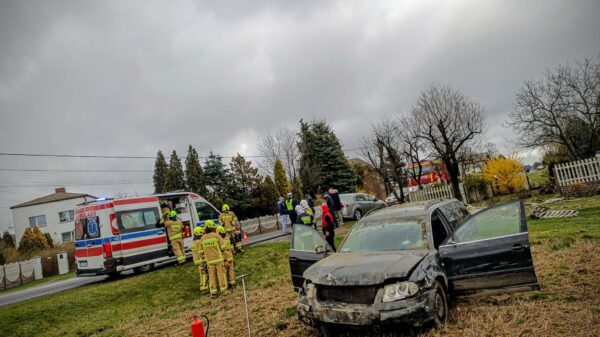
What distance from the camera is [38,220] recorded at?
4650 centimetres

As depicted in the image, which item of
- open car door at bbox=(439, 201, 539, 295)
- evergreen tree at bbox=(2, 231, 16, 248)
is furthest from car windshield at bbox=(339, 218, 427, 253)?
evergreen tree at bbox=(2, 231, 16, 248)

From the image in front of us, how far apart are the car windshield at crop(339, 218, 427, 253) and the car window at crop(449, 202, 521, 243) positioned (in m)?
0.46

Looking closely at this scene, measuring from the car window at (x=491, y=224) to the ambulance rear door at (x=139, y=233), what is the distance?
32.2 ft

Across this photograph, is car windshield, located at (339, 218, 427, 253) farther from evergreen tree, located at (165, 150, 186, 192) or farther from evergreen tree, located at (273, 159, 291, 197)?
evergreen tree, located at (165, 150, 186, 192)

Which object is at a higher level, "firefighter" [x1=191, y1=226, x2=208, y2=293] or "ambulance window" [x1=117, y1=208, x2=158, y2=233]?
"ambulance window" [x1=117, y1=208, x2=158, y2=233]

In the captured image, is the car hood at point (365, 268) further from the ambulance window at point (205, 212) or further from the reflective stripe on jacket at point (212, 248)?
the ambulance window at point (205, 212)

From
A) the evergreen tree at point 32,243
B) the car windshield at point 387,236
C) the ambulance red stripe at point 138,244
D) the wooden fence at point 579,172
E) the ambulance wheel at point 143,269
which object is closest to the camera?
the car windshield at point 387,236

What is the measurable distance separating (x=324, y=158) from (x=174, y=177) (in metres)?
18.6

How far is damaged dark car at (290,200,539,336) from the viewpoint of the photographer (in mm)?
3816

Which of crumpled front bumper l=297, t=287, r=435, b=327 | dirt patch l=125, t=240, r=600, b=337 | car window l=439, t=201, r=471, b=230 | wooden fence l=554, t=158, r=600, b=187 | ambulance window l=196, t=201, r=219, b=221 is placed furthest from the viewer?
wooden fence l=554, t=158, r=600, b=187

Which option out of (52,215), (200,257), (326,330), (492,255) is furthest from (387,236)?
(52,215)

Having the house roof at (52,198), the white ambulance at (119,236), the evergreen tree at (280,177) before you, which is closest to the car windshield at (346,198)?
the white ambulance at (119,236)

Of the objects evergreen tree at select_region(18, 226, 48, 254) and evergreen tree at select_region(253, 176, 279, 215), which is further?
evergreen tree at select_region(253, 176, 279, 215)

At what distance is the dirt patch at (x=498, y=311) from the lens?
12.9 feet
